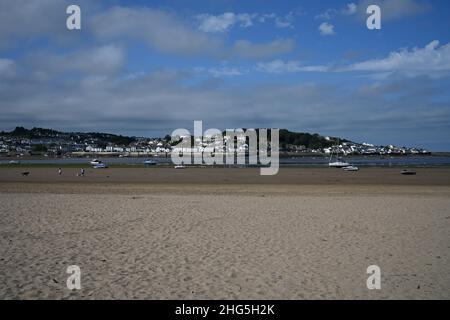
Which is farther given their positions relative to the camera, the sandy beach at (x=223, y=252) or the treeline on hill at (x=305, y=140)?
the treeline on hill at (x=305, y=140)

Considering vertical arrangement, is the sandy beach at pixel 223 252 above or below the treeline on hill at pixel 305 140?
below

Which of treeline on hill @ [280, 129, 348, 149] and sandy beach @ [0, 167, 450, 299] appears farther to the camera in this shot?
treeline on hill @ [280, 129, 348, 149]

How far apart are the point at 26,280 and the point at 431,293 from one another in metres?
5.55

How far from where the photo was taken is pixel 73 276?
5.54 m

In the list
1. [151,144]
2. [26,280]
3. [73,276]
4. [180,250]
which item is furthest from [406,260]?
[151,144]

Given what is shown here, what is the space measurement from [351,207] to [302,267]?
7.79 metres

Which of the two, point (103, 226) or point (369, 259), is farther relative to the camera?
point (103, 226)

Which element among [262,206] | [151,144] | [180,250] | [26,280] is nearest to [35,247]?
[26,280]

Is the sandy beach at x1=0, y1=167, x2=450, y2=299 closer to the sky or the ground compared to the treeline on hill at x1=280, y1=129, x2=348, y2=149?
closer to the ground

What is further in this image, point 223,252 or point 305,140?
point 305,140

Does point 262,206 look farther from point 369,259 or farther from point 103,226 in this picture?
point 369,259
